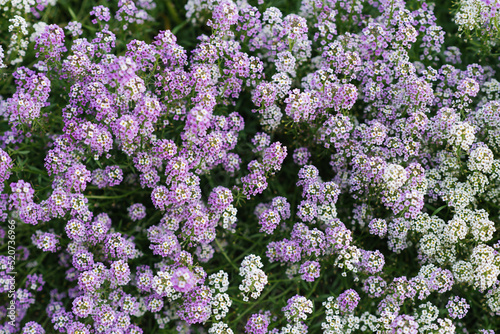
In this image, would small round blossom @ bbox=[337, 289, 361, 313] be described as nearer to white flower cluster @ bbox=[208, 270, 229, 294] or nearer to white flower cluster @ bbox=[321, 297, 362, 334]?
white flower cluster @ bbox=[321, 297, 362, 334]

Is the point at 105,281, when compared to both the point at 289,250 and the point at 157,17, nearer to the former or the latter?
the point at 289,250

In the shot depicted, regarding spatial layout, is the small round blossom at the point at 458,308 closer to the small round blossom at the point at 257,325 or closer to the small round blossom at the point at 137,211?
the small round blossom at the point at 257,325

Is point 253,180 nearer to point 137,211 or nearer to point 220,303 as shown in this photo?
point 220,303

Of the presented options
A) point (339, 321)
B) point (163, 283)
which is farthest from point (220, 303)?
point (339, 321)

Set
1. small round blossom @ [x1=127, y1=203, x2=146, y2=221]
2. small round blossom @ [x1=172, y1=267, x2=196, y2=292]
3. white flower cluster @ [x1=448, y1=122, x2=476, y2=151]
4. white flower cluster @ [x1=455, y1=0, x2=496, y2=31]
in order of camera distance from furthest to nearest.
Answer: small round blossom @ [x1=127, y1=203, x2=146, y2=221] → white flower cluster @ [x1=455, y1=0, x2=496, y2=31] → white flower cluster @ [x1=448, y1=122, x2=476, y2=151] → small round blossom @ [x1=172, y1=267, x2=196, y2=292]

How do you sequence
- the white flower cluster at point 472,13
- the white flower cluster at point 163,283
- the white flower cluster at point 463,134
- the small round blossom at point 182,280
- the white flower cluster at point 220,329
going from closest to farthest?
the small round blossom at point 182,280, the white flower cluster at point 163,283, the white flower cluster at point 220,329, the white flower cluster at point 463,134, the white flower cluster at point 472,13

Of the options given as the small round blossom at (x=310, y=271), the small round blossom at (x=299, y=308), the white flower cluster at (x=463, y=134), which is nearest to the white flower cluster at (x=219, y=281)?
the small round blossom at (x=299, y=308)

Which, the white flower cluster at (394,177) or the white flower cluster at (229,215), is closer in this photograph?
the white flower cluster at (394,177)

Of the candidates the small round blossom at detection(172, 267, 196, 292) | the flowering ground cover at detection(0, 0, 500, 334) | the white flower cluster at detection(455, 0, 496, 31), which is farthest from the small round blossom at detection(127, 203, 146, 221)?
the white flower cluster at detection(455, 0, 496, 31)
